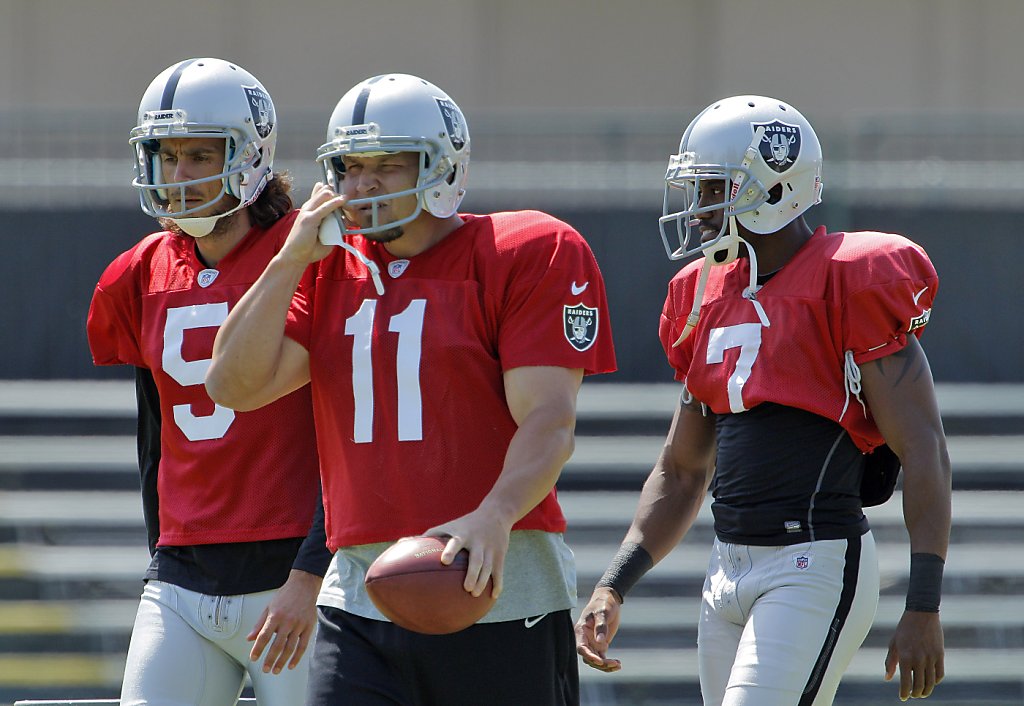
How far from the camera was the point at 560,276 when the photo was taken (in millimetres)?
2832

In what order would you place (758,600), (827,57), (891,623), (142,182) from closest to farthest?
(758,600)
(142,182)
(891,623)
(827,57)

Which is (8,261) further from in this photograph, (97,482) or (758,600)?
(758,600)

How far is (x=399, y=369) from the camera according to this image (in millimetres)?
2812

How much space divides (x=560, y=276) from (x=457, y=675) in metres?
0.76

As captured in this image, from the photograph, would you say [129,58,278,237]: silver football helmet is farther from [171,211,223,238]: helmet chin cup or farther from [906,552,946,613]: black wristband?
[906,552,946,613]: black wristband

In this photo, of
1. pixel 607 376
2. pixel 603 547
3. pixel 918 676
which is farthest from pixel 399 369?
pixel 607 376

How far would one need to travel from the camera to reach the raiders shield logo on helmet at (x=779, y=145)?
11.3ft

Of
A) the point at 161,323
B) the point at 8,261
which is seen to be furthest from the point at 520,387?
the point at 8,261

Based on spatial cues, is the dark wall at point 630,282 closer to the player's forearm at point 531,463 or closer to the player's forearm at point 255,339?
the player's forearm at point 255,339

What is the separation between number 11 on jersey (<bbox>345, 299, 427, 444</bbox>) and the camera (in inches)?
110

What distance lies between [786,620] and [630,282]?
4380 mm

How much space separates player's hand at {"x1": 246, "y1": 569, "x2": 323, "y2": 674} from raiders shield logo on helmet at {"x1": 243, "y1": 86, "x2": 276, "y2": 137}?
1.07m

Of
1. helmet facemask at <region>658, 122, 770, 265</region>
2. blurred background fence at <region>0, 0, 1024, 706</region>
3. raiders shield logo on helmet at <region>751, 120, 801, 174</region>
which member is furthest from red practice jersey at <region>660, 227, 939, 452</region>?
blurred background fence at <region>0, 0, 1024, 706</region>

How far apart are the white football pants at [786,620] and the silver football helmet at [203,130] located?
4.44 feet
